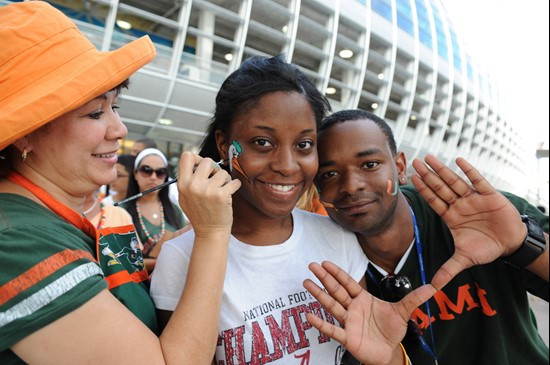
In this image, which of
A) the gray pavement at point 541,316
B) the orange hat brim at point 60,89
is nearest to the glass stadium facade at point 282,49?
the gray pavement at point 541,316

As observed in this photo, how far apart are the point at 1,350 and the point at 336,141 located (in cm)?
136

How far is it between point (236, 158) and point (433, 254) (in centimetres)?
101

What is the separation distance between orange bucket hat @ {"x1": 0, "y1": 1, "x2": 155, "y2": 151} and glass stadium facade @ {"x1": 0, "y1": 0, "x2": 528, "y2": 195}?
418 centimetres

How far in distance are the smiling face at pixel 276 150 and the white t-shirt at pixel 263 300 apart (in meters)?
0.20

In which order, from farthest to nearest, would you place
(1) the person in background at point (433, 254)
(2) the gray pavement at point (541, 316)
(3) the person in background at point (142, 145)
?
(2) the gray pavement at point (541, 316)
(3) the person in background at point (142, 145)
(1) the person in background at point (433, 254)

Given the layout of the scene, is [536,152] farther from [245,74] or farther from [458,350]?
→ [245,74]

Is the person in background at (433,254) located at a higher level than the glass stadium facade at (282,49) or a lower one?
higher

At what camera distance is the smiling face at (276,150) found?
1.33m

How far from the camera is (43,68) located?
35.9 inches

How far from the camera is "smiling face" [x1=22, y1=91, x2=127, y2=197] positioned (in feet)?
3.22

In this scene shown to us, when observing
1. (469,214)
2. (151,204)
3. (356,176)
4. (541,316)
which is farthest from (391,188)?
(541,316)

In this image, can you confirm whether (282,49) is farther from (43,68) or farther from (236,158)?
(43,68)

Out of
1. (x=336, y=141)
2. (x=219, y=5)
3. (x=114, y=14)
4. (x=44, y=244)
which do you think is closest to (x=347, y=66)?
(x=219, y=5)

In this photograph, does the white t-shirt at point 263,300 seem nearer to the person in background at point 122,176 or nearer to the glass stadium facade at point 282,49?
the person in background at point 122,176
